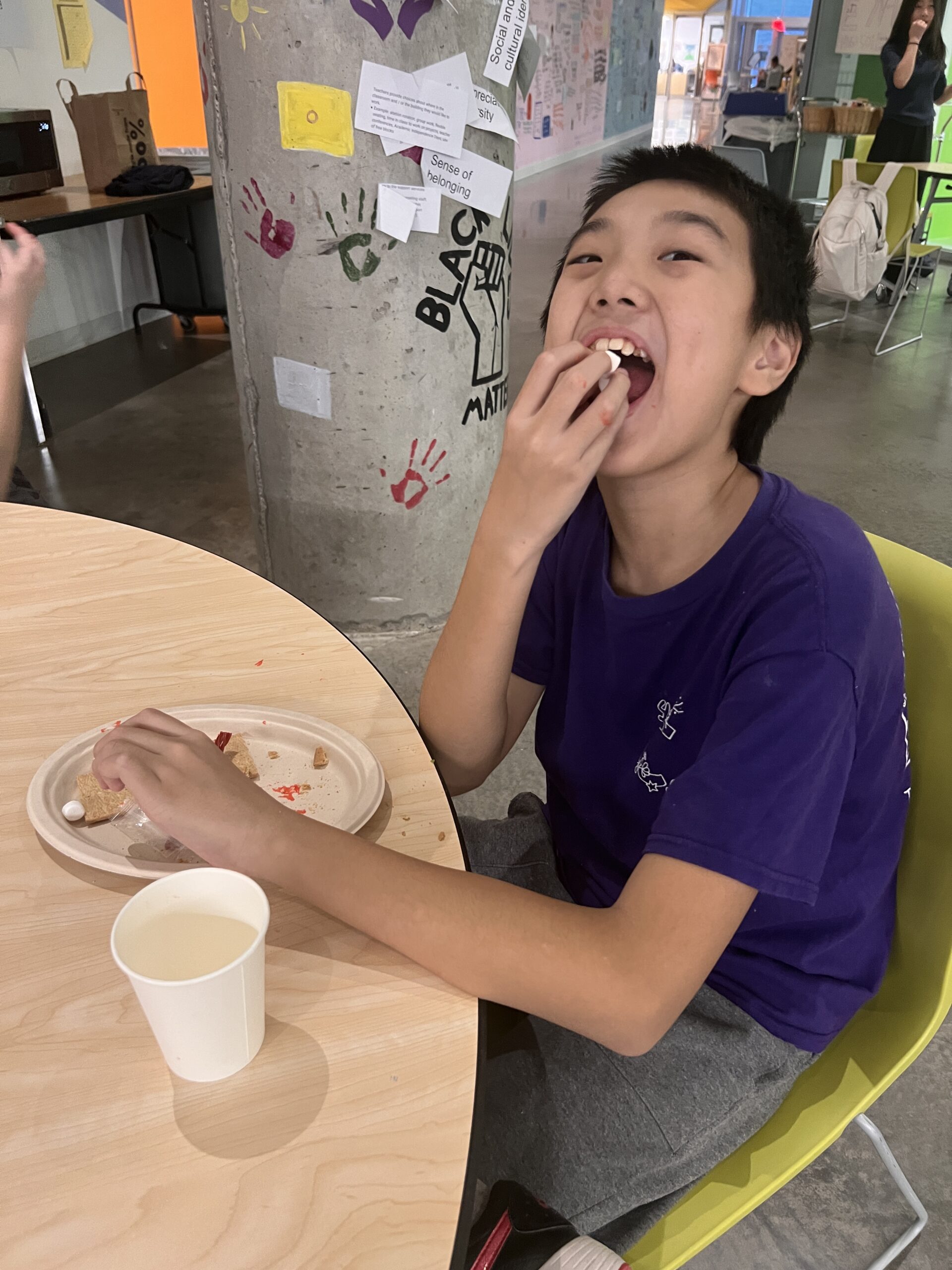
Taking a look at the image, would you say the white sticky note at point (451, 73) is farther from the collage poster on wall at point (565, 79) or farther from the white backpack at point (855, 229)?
the collage poster on wall at point (565, 79)

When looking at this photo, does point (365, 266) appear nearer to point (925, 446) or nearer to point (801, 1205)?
point (801, 1205)

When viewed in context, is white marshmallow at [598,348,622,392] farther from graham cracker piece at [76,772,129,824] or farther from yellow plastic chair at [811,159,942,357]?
yellow plastic chair at [811,159,942,357]

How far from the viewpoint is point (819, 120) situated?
25.5 feet

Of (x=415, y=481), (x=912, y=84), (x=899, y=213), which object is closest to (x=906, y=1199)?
(x=415, y=481)

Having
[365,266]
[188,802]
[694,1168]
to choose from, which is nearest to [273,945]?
[188,802]

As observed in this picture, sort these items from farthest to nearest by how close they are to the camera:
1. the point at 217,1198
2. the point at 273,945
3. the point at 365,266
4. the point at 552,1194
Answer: the point at 365,266
the point at 552,1194
the point at 273,945
the point at 217,1198

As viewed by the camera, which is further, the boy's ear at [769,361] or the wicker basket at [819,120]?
the wicker basket at [819,120]

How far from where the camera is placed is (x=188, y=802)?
723 millimetres

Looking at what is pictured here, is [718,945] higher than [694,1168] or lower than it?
higher

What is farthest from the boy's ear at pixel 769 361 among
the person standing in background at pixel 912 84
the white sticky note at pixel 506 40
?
the person standing in background at pixel 912 84

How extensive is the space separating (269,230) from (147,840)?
189 cm

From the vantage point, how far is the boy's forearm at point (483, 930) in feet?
2.21

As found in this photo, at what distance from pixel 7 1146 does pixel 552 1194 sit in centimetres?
48

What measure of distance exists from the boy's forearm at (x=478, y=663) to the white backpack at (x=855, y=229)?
4759 millimetres
